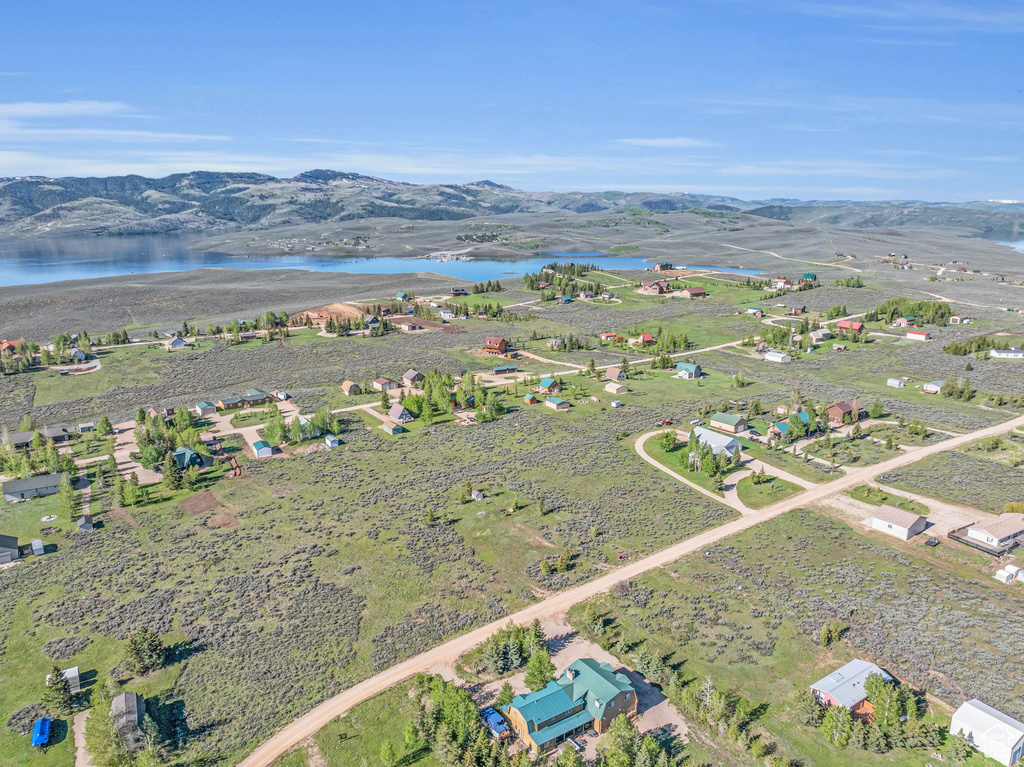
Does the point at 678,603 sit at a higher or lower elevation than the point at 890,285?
lower

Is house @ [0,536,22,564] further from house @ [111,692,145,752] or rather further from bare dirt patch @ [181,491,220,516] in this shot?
→ house @ [111,692,145,752]

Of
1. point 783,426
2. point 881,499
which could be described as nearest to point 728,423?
point 783,426

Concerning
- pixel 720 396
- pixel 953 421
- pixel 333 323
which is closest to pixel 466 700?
pixel 720 396

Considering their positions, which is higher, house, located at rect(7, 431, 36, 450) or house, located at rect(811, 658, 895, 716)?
house, located at rect(7, 431, 36, 450)

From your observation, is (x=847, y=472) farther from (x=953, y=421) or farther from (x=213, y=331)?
(x=213, y=331)

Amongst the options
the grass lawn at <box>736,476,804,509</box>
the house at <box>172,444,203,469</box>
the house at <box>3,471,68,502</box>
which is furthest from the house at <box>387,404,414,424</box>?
the grass lawn at <box>736,476,804,509</box>

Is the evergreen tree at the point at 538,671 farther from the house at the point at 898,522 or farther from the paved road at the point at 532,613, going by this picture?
the house at the point at 898,522
